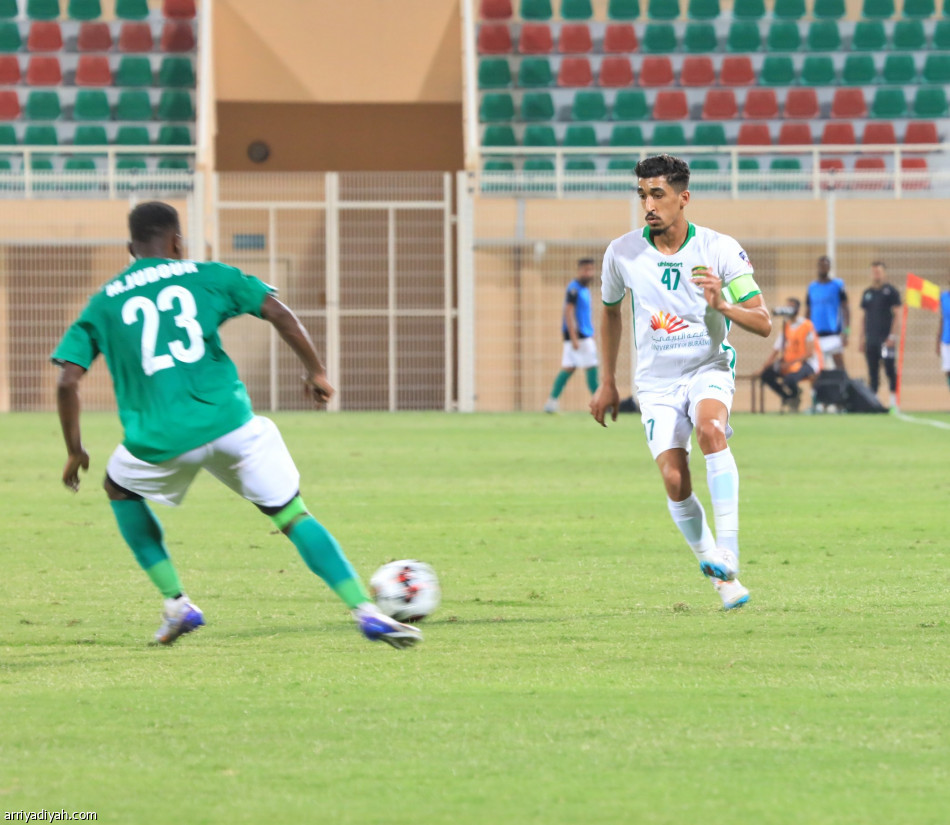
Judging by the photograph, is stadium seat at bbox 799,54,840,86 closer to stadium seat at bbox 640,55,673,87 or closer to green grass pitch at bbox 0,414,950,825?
stadium seat at bbox 640,55,673,87

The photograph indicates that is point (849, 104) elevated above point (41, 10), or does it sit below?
below

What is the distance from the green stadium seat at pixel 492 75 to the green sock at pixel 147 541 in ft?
69.6

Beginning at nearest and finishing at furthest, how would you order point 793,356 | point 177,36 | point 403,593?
point 403,593, point 793,356, point 177,36

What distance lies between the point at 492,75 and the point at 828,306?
25.4 ft

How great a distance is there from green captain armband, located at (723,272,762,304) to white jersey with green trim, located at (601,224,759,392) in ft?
0.12

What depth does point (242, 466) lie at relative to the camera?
16.1 ft

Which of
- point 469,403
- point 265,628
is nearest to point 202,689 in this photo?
point 265,628

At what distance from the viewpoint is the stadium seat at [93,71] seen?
25.7m

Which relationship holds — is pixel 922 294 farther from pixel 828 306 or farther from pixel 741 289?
pixel 741 289

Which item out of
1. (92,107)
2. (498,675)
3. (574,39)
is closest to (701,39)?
(574,39)

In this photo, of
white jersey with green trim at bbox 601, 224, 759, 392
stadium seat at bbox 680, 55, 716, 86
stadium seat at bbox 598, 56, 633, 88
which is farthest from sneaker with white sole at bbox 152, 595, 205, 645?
stadium seat at bbox 680, 55, 716, 86

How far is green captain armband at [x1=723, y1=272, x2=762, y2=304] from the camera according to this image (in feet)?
19.6

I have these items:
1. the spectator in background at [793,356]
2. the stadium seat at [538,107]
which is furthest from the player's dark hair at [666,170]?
the stadium seat at [538,107]

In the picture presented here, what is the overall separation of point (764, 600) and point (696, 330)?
44.3 inches
